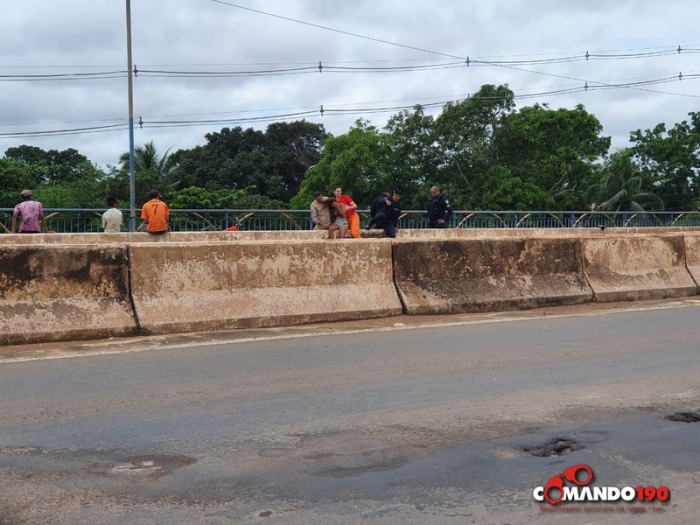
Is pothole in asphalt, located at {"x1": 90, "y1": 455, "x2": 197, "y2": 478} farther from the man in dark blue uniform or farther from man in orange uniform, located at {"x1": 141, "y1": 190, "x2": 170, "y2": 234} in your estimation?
the man in dark blue uniform

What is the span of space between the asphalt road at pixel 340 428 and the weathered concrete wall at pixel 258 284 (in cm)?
51

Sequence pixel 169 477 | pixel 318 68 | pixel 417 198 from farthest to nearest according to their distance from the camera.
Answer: pixel 417 198 → pixel 318 68 → pixel 169 477

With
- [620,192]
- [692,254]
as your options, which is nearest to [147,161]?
[620,192]

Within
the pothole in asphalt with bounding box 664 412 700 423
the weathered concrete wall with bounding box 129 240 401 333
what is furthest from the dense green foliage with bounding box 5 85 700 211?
the pothole in asphalt with bounding box 664 412 700 423

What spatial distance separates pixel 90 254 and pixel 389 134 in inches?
1658

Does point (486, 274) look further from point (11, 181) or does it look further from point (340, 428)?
point (11, 181)

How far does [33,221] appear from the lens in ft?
46.9

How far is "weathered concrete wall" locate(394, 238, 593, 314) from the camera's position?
11156mm

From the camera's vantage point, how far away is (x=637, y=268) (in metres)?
13.2

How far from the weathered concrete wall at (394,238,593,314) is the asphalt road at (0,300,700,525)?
6.23ft

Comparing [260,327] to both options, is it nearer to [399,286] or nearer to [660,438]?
[399,286]

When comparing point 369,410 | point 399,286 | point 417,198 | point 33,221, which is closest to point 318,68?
point 417,198

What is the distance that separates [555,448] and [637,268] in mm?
8568

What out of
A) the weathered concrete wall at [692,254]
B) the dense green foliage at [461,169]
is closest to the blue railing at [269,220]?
the weathered concrete wall at [692,254]
